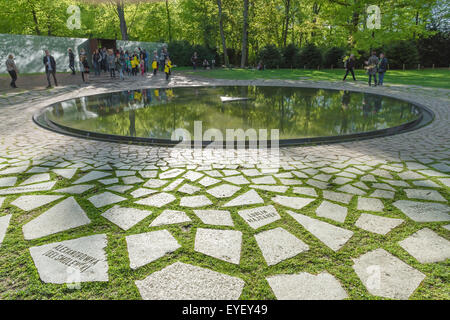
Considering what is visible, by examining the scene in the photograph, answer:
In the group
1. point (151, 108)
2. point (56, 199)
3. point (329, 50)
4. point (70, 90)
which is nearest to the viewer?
point (56, 199)

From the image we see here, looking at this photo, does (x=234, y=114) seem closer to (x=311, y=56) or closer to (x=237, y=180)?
(x=237, y=180)

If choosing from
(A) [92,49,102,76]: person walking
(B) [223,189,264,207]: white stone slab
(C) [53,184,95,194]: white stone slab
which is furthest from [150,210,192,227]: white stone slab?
(A) [92,49,102,76]: person walking

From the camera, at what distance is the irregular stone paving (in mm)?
2684

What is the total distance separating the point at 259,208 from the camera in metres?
3.90

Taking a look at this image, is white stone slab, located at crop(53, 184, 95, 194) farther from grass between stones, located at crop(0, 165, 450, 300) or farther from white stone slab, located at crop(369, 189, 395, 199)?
white stone slab, located at crop(369, 189, 395, 199)

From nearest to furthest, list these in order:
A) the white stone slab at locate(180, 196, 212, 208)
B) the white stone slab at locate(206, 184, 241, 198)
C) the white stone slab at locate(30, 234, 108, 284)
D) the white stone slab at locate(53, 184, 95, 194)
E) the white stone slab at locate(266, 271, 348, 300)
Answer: the white stone slab at locate(266, 271, 348, 300) → the white stone slab at locate(30, 234, 108, 284) → the white stone slab at locate(180, 196, 212, 208) → the white stone slab at locate(206, 184, 241, 198) → the white stone slab at locate(53, 184, 95, 194)

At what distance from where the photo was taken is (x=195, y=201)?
4086mm

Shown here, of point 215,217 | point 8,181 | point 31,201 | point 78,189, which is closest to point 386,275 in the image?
point 215,217

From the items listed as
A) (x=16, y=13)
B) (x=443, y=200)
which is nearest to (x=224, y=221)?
(x=443, y=200)

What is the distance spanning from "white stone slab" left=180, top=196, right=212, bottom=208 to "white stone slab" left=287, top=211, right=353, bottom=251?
3.90ft

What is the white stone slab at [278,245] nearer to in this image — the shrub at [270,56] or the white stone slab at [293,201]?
the white stone slab at [293,201]
